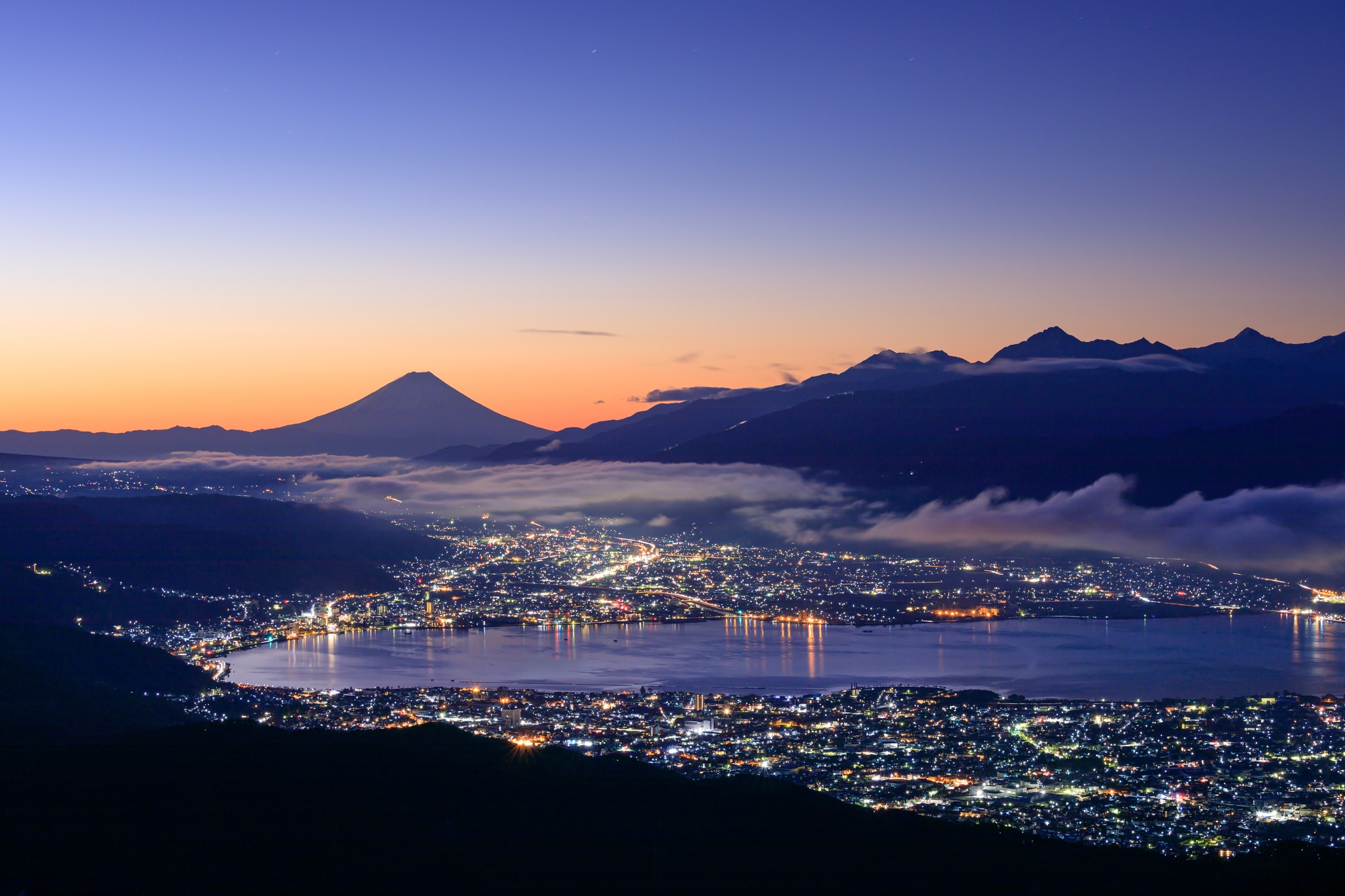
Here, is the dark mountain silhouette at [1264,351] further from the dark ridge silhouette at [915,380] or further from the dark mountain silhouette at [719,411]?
the dark mountain silhouette at [719,411]

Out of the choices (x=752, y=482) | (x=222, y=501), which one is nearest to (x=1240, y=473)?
(x=752, y=482)

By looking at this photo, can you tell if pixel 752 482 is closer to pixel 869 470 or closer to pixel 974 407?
pixel 869 470

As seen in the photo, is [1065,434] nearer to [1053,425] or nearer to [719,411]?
[1053,425]

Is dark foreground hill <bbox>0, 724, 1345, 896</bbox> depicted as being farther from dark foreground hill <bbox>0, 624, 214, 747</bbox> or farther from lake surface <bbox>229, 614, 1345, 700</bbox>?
lake surface <bbox>229, 614, 1345, 700</bbox>

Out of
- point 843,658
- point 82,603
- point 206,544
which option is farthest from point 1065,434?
point 82,603

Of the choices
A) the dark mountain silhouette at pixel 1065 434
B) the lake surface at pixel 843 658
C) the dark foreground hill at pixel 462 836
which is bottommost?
the lake surface at pixel 843 658

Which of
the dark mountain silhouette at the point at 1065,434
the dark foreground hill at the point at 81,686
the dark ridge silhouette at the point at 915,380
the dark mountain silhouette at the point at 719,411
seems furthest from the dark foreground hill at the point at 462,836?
the dark mountain silhouette at the point at 719,411

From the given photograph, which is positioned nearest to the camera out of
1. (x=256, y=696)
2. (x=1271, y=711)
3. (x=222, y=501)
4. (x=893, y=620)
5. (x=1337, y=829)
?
(x=1337, y=829)
